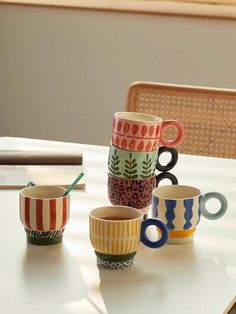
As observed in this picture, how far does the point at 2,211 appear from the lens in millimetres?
1286

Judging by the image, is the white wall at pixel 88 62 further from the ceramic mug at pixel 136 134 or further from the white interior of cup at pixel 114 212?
the white interior of cup at pixel 114 212

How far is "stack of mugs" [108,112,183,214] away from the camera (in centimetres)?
120

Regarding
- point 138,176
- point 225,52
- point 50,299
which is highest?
point 225,52

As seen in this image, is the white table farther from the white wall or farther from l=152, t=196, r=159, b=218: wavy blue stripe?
the white wall

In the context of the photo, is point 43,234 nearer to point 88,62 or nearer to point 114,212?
point 114,212

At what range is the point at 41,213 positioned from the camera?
3.67 ft

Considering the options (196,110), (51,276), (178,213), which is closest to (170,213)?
(178,213)

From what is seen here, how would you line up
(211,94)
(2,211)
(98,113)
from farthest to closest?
(98,113) → (211,94) → (2,211)

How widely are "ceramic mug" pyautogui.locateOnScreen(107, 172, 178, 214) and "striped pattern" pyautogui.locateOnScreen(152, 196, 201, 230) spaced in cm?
6

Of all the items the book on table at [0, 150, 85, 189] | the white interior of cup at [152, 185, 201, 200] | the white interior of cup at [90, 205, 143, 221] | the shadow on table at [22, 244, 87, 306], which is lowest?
the shadow on table at [22, 244, 87, 306]

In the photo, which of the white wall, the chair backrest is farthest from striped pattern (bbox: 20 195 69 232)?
the white wall

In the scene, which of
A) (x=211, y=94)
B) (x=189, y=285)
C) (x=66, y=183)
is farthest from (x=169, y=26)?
(x=189, y=285)

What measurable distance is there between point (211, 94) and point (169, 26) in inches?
36.8

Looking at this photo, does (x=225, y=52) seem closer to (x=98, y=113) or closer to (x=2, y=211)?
(x=98, y=113)
